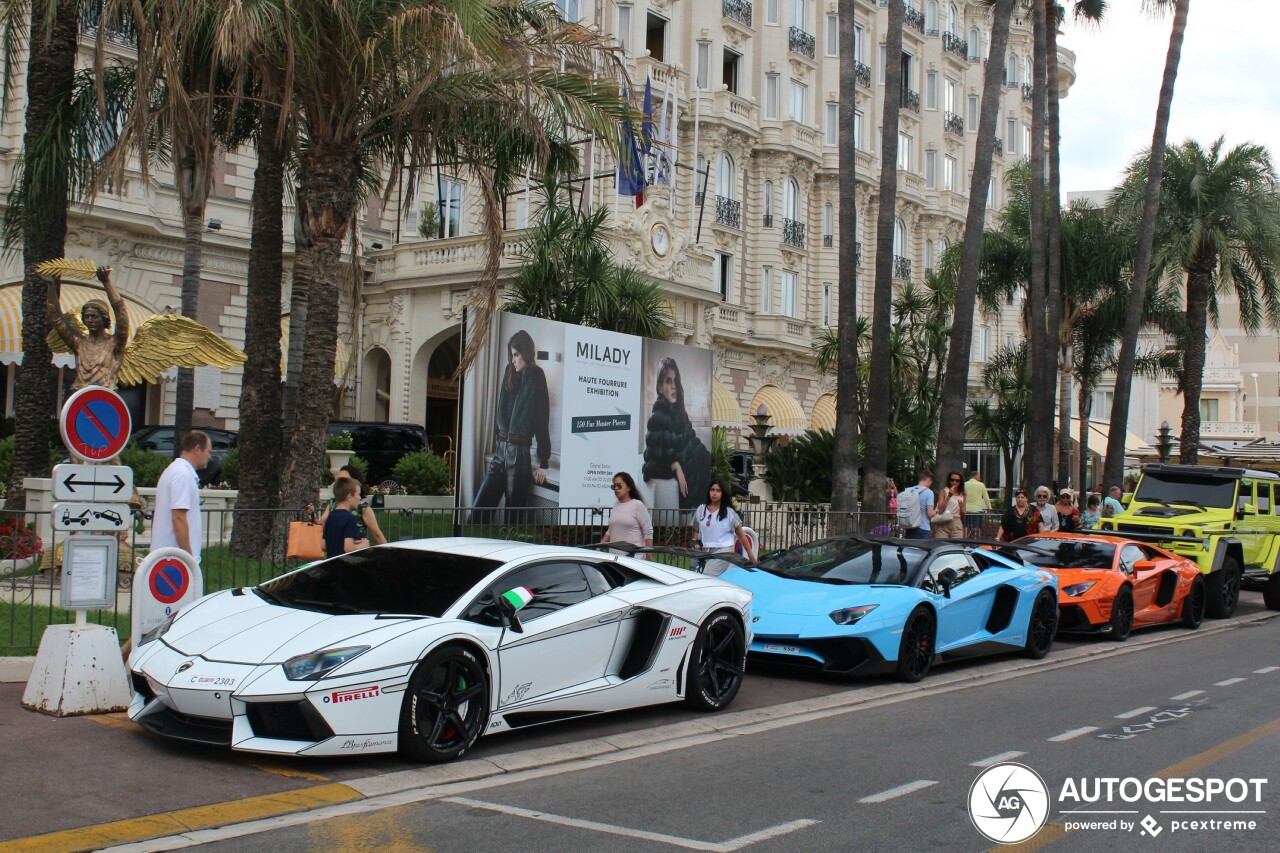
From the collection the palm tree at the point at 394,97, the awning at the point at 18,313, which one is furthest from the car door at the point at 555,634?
the awning at the point at 18,313

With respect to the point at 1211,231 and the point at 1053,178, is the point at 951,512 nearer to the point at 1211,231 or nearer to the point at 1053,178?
the point at 1053,178

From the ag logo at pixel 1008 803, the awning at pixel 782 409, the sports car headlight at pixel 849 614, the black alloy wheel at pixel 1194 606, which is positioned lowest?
the ag logo at pixel 1008 803

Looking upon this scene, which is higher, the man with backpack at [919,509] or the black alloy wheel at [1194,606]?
the man with backpack at [919,509]

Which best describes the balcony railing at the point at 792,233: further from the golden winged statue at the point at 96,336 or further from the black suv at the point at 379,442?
the golden winged statue at the point at 96,336

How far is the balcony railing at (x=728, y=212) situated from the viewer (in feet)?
140

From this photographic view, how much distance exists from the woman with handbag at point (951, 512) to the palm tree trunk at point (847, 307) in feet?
10.2

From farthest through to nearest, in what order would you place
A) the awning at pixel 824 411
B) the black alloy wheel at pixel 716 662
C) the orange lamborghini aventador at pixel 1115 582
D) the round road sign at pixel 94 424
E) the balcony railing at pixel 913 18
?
the balcony railing at pixel 913 18 → the awning at pixel 824 411 → the orange lamborghini aventador at pixel 1115 582 → the black alloy wheel at pixel 716 662 → the round road sign at pixel 94 424

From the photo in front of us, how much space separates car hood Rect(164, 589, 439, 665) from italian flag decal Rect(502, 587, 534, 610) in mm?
481

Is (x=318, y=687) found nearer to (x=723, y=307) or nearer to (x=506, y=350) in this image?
(x=506, y=350)

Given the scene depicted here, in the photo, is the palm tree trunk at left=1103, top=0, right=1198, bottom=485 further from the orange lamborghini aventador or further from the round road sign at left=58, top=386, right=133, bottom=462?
the round road sign at left=58, top=386, right=133, bottom=462

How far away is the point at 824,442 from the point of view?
27.2m

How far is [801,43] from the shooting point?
45.8 meters

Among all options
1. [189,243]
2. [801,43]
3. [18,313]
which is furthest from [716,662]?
[801,43]

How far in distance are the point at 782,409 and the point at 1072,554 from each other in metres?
26.9
